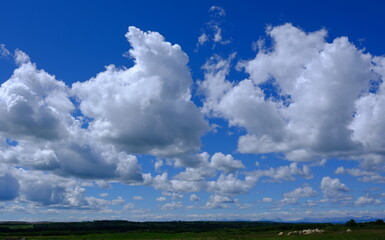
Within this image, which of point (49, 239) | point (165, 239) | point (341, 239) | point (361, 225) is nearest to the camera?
point (341, 239)

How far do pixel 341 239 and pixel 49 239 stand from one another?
12676 cm


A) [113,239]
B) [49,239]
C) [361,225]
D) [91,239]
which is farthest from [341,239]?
[49,239]

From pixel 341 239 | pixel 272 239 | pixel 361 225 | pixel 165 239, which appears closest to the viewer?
pixel 341 239

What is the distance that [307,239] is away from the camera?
289 feet

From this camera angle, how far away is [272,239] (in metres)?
96.1

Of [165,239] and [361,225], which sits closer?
[361,225]

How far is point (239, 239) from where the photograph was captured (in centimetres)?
9950

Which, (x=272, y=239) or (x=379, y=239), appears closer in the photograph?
(x=379, y=239)

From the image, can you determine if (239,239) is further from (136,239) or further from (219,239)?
(136,239)

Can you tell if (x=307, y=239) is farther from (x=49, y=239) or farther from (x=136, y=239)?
(x=49, y=239)

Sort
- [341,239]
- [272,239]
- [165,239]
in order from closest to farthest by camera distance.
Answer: [341,239], [272,239], [165,239]

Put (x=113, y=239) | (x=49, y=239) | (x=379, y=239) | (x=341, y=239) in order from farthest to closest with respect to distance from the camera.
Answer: (x=49, y=239)
(x=113, y=239)
(x=341, y=239)
(x=379, y=239)

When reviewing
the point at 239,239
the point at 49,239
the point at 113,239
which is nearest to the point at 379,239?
the point at 239,239

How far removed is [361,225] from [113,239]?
92130 mm
